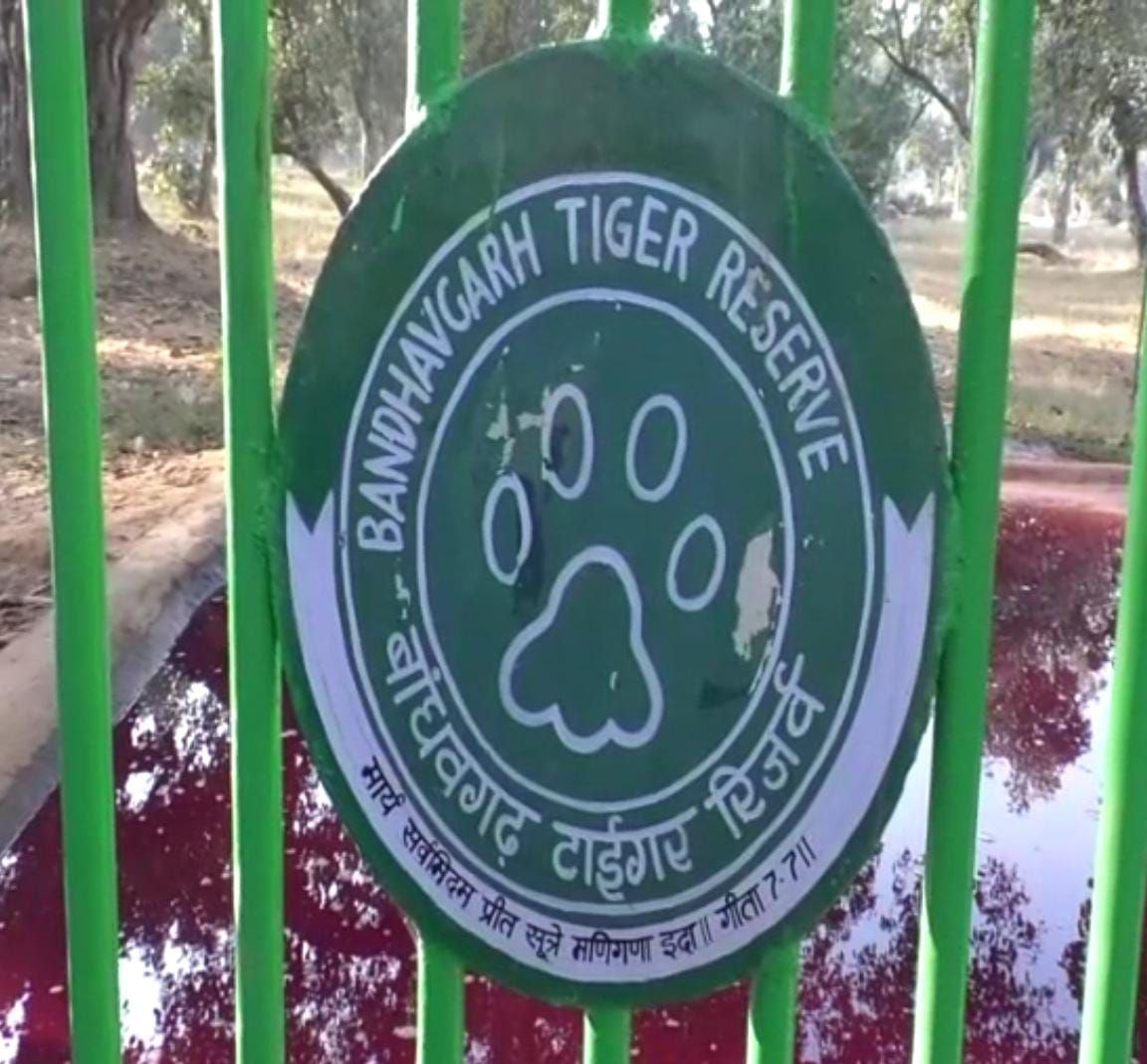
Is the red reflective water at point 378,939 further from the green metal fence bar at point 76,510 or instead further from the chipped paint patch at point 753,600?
the chipped paint patch at point 753,600

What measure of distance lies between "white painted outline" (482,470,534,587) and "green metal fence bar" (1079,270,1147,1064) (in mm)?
298

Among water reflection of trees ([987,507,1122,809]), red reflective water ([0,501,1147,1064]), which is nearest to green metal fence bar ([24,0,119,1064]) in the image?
red reflective water ([0,501,1147,1064])

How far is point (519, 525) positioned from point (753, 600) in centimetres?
12

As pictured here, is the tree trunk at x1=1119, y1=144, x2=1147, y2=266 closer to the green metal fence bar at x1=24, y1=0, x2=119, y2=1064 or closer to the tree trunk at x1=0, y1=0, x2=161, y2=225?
the tree trunk at x1=0, y1=0, x2=161, y2=225

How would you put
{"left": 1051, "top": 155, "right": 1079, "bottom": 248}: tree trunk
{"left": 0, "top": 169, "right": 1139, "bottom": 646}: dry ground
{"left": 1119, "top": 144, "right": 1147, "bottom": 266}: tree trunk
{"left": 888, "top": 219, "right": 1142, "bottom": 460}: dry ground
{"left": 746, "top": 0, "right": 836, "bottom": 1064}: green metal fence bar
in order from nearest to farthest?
{"left": 746, "top": 0, "right": 836, "bottom": 1064}: green metal fence bar → {"left": 0, "top": 169, "right": 1139, "bottom": 646}: dry ground → {"left": 888, "top": 219, "right": 1142, "bottom": 460}: dry ground → {"left": 1119, "top": 144, "right": 1147, "bottom": 266}: tree trunk → {"left": 1051, "top": 155, "right": 1079, "bottom": 248}: tree trunk

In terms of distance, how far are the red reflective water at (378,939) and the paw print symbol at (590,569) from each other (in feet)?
5.92

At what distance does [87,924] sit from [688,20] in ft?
13.3

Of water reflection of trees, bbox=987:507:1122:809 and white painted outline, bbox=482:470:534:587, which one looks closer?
A: white painted outline, bbox=482:470:534:587

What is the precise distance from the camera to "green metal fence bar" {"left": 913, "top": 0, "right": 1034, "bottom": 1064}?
2.85 feet

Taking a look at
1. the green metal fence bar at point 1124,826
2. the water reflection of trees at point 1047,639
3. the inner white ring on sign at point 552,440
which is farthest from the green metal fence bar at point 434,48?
the water reflection of trees at point 1047,639

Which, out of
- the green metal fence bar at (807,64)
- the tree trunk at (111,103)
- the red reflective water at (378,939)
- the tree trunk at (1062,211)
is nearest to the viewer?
the green metal fence bar at (807,64)

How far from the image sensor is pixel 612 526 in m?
0.90

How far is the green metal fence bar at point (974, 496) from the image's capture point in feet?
2.85

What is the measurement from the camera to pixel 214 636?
4734 mm
